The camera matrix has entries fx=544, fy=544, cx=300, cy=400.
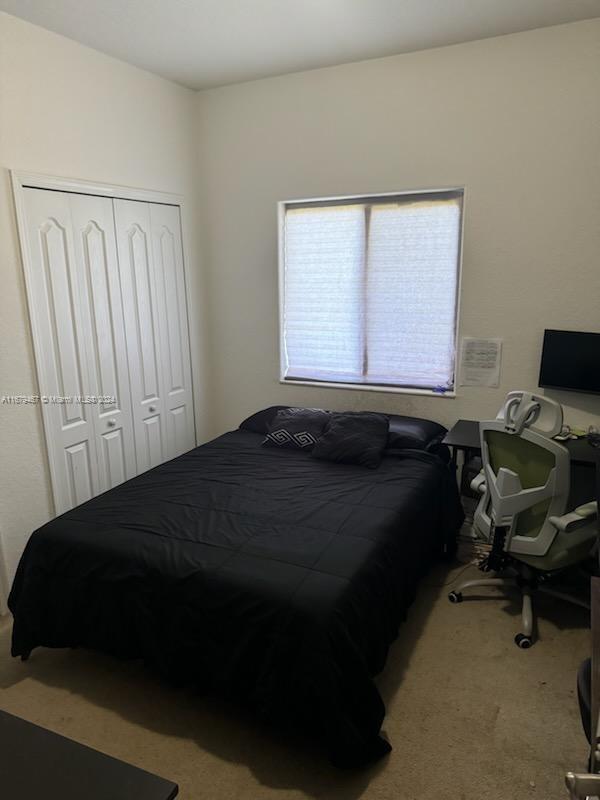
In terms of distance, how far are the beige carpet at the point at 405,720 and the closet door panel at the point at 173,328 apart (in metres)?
1.71

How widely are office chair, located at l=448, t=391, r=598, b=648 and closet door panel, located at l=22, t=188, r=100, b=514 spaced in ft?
7.29

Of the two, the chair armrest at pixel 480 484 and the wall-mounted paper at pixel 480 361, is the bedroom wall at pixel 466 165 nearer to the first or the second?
the wall-mounted paper at pixel 480 361

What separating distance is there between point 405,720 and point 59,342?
2487 mm

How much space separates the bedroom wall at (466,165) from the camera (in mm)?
2916

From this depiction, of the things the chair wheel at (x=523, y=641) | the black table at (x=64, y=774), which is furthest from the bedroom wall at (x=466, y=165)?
the black table at (x=64, y=774)

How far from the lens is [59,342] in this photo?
2990mm

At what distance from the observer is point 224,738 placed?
80.3 inches


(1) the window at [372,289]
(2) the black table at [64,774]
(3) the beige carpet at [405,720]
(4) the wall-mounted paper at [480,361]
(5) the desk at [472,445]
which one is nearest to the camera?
(2) the black table at [64,774]

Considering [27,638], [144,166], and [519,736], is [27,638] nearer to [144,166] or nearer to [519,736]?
[519,736]

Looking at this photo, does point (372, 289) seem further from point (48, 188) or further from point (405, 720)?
point (405, 720)

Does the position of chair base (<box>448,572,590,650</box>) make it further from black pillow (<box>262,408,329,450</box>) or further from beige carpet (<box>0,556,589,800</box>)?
black pillow (<box>262,408,329,450</box>)

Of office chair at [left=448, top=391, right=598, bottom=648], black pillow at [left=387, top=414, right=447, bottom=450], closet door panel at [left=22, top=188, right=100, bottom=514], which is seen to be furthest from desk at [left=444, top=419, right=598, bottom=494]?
closet door panel at [left=22, top=188, right=100, bottom=514]

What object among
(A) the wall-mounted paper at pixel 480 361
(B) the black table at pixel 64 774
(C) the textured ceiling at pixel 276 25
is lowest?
(B) the black table at pixel 64 774

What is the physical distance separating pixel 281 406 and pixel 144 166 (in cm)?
183
